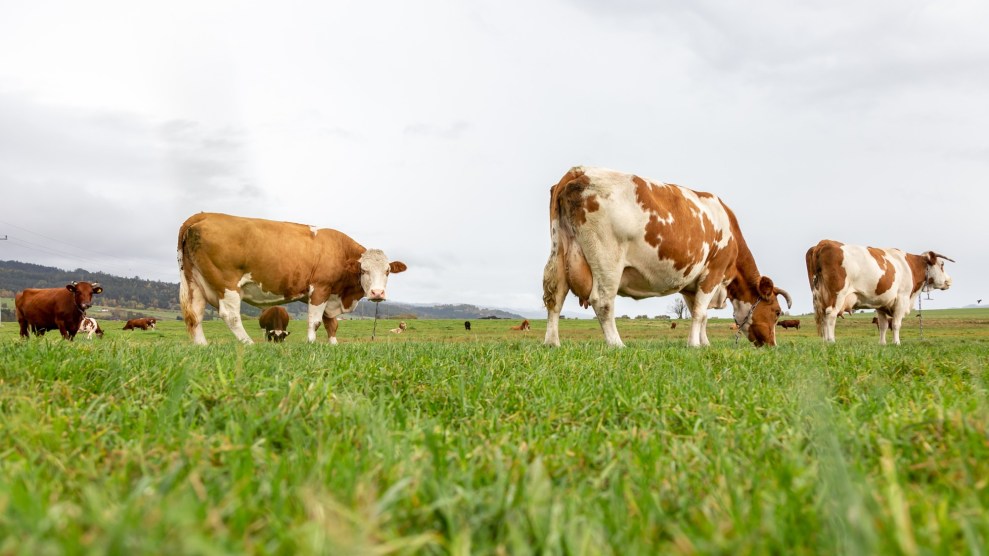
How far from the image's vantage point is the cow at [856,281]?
17.8 m

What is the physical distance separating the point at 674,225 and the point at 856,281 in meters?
10.4

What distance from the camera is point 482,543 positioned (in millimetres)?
1612

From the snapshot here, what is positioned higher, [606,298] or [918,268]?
[918,268]

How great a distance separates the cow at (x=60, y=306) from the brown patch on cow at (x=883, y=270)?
26.2 m

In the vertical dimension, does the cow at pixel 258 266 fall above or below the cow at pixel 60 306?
above

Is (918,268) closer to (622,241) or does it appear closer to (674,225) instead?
(674,225)

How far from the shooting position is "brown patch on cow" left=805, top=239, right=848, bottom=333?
58.1 feet

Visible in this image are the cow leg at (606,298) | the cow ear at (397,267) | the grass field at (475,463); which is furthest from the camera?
the cow ear at (397,267)

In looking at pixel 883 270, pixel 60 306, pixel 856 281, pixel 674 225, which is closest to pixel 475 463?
pixel 674 225

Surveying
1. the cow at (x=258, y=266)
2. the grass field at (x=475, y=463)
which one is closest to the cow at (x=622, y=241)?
the grass field at (x=475, y=463)

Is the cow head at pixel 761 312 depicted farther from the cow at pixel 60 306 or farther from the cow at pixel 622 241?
the cow at pixel 60 306

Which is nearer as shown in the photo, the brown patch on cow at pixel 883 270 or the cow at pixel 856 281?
the cow at pixel 856 281

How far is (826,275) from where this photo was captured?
1783 centimetres

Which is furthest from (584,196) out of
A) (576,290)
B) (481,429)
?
(481,429)
